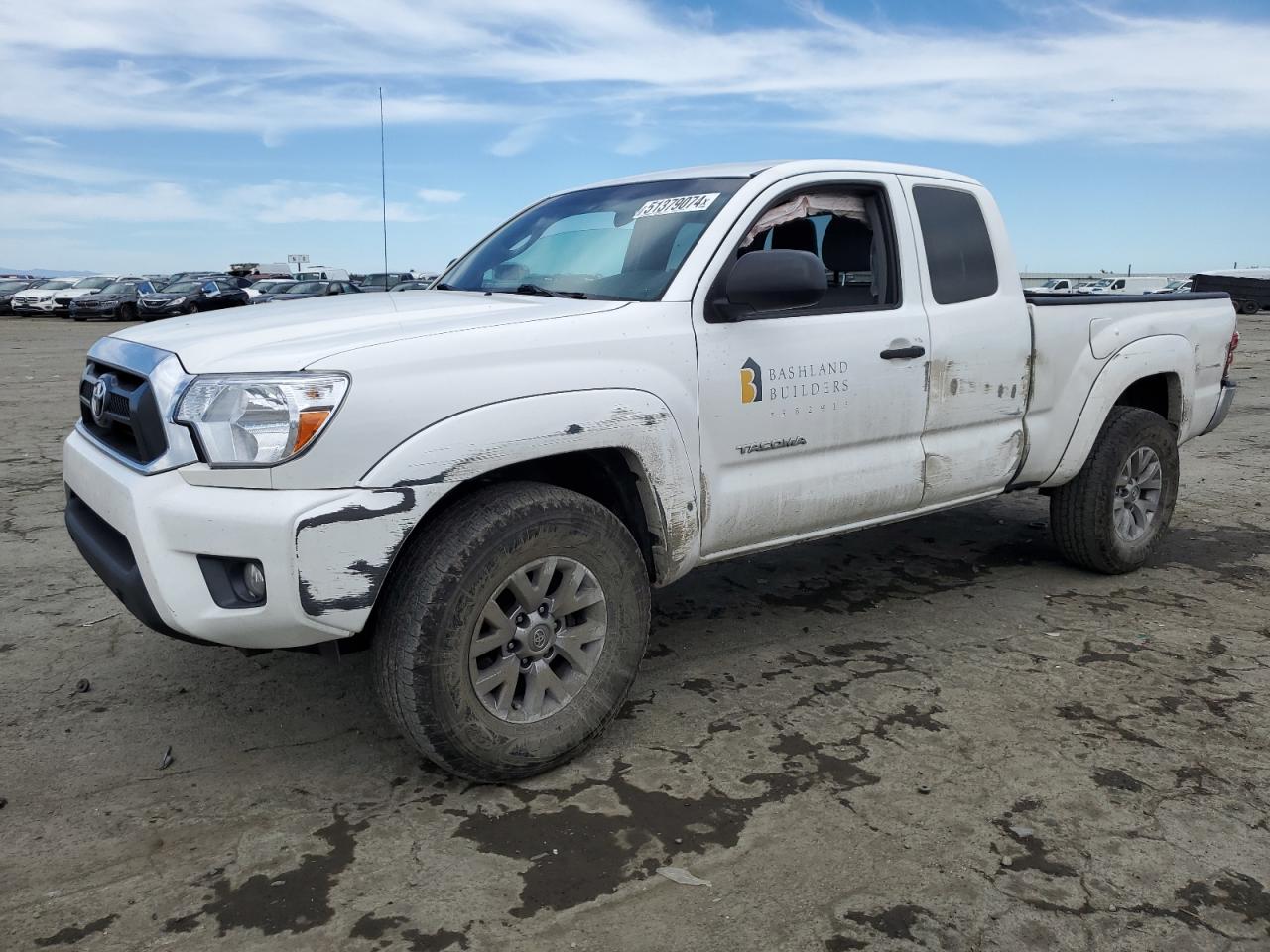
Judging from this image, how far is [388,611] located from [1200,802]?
234 centimetres

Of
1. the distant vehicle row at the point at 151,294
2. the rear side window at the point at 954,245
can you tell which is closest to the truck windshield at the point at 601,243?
the rear side window at the point at 954,245

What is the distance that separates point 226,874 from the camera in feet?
8.55

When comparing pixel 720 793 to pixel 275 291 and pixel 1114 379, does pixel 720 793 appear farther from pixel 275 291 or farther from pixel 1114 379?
pixel 275 291

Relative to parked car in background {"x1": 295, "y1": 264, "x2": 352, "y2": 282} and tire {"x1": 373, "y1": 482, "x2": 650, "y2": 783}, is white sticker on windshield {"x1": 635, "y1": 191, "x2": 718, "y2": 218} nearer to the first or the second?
tire {"x1": 373, "y1": 482, "x2": 650, "y2": 783}

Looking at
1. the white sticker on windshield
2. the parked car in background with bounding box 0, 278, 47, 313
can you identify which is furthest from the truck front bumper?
the parked car in background with bounding box 0, 278, 47, 313

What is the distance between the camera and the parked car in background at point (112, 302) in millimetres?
30797

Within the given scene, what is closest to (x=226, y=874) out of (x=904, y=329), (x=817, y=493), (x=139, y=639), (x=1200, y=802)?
(x=139, y=639)

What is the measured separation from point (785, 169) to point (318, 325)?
179cm

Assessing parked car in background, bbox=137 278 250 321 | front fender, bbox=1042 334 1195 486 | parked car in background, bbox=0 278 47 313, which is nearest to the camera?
front fender, bbox=1042 334 1195 486

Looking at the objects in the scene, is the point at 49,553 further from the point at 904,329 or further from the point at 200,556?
the point at 904,329

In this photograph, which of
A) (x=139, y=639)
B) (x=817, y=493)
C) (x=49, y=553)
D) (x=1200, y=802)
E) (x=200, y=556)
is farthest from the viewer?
(x=49, y=553)

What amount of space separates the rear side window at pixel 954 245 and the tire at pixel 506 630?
1881 millimetres

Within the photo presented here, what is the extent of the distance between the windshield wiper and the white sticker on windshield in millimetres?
442

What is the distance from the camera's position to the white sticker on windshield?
3691mm
